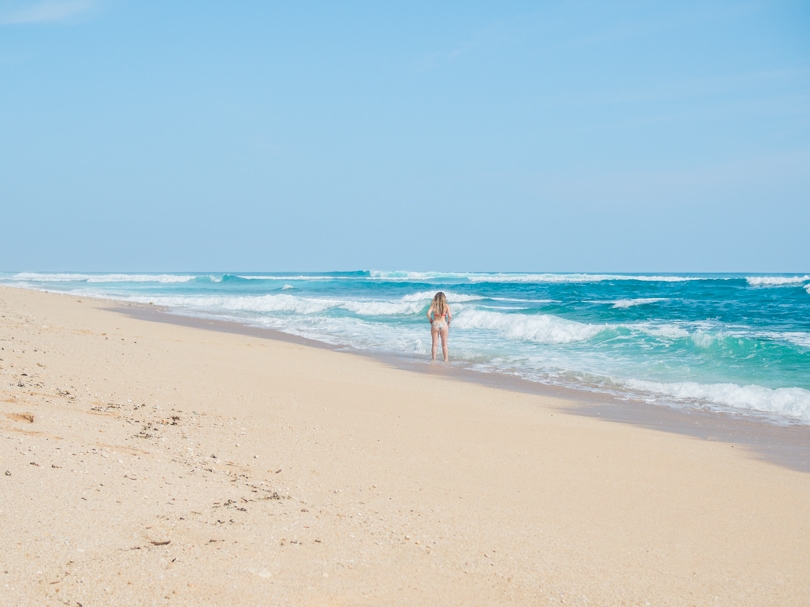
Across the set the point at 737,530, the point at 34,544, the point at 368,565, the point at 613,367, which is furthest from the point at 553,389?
the point at 34,544

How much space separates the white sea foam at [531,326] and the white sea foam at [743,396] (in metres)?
5.74

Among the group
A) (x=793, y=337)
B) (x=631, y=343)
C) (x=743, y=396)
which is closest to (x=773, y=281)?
(x=793, y=337)

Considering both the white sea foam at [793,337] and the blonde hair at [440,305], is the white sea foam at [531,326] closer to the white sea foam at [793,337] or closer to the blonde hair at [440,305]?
the blonde hair at [440,305]

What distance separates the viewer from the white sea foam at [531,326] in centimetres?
1539

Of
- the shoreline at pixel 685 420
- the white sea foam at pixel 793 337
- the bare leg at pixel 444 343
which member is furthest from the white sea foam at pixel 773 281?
the shoreline at pixel 685 420

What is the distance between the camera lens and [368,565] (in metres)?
2.73

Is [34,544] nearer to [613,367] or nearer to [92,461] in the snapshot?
[92,461]

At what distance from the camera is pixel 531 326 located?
16.7 metres

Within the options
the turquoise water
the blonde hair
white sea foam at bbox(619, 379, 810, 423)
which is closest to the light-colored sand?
white sea foam at bbox(619, 379, 810, 423)

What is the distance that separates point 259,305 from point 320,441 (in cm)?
2251

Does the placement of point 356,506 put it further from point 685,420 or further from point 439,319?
point 439,319

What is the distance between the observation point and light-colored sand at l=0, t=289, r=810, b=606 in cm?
253

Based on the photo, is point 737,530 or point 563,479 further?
point 563,479

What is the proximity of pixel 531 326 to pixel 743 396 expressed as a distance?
8.17m
